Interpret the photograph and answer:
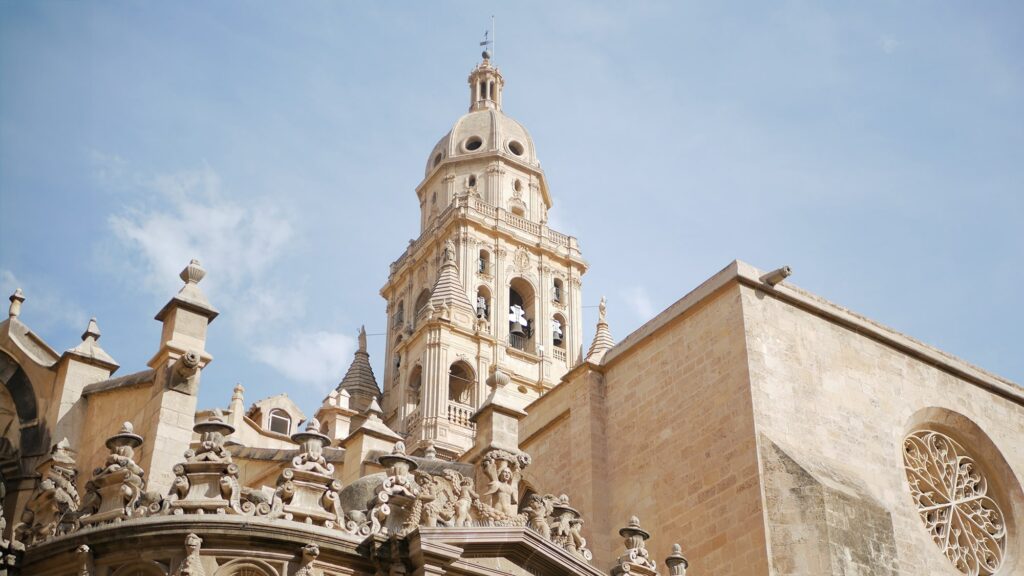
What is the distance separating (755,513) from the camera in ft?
52.7

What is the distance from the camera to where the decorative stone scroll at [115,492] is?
1085cm

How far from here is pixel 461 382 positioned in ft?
142

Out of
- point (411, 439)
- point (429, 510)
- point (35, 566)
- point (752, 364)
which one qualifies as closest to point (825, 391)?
point (752, 364)

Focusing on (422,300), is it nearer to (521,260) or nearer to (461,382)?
(521,260)

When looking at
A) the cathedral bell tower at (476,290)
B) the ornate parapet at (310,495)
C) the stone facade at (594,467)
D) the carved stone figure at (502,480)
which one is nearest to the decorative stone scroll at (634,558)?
the stone facade at (594,467)

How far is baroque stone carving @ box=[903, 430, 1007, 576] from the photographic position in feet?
62.0

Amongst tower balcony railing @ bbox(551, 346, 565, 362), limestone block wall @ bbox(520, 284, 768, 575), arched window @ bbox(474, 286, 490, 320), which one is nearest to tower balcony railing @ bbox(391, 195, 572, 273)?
arched window @ bbox(474, 286, 490, 320)

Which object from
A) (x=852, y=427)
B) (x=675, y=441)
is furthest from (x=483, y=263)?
(x=852, y=427)

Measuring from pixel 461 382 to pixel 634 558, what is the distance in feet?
98.9

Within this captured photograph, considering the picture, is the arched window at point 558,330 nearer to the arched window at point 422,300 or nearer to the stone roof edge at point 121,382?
the arched window at point 422,300

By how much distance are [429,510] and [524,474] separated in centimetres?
953

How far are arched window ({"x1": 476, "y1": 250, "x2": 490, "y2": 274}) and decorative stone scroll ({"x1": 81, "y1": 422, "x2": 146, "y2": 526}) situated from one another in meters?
35.2

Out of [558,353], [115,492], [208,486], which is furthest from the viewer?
[558,353]

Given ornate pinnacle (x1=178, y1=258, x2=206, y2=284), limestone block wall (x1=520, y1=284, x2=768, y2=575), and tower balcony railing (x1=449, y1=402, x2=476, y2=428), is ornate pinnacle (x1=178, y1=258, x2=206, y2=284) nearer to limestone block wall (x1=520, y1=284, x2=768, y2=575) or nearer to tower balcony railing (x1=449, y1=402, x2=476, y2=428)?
limestone block wall (x1=520, y1=284, x2=768, y2=575)
